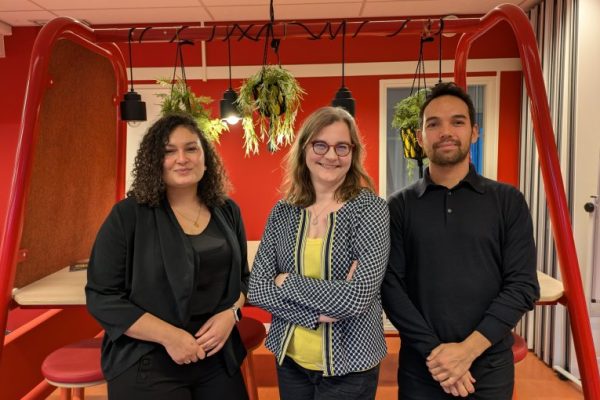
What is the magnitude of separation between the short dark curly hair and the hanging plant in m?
1.11

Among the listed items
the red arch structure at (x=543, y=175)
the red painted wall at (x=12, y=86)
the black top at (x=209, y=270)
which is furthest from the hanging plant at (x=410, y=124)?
the red painted wall at (x=12, y=86)

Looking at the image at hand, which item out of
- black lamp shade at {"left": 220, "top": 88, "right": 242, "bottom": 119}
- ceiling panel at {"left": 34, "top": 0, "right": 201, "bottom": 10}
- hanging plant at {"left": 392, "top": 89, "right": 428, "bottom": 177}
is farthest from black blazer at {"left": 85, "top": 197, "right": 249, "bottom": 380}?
ceiling panel at {"left": 34, "top": 0, "right": 201, "bottom": 10}

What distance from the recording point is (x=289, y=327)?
1.44 metres

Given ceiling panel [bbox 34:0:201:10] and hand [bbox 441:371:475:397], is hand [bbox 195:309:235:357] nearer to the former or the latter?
hand [bbox 441:371:475:397]

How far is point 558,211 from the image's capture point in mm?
1779

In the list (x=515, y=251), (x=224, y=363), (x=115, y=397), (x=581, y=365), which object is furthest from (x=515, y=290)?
(x=115, y=397)

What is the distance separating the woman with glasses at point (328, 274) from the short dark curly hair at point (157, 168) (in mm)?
314

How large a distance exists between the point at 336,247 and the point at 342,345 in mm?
291

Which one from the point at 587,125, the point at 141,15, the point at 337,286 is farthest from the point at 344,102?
the point at 141,15

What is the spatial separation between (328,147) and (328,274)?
0.39m

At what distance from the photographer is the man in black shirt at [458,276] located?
4.77 ft

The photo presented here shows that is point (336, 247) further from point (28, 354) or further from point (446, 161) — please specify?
point (28, 354)

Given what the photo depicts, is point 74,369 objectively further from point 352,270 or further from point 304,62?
point 304,62

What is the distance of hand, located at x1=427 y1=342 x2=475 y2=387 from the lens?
1.43 m
